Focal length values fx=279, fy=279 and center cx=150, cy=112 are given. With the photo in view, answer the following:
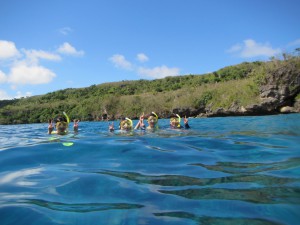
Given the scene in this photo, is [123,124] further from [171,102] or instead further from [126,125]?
[171,102]

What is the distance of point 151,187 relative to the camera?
301cm

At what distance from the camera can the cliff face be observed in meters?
28.4

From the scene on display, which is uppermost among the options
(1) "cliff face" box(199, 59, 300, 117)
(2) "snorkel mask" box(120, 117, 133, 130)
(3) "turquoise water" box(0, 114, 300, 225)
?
(1) "cliff face" box(199, 59, 300, 117)

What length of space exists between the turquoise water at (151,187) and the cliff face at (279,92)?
25.4 m

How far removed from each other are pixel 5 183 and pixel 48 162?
1152 millimetres

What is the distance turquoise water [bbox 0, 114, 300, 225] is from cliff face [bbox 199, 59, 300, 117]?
83.3ft

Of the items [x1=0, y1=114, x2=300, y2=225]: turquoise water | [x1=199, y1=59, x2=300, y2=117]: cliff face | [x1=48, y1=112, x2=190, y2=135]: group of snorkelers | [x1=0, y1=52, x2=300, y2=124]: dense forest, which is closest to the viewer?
[x1=0, y1=114, x2=300, y2=225]: turquoise water

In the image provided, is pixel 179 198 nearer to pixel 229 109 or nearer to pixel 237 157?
pixel 237 157

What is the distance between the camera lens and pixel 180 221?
2.14m

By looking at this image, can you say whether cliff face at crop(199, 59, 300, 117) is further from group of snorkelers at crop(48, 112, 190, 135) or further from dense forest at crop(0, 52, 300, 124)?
group of snorkelers at crop(48, 112, 190, 135)

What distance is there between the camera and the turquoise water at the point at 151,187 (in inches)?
89.2

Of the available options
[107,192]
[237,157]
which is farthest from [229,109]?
[107,192]

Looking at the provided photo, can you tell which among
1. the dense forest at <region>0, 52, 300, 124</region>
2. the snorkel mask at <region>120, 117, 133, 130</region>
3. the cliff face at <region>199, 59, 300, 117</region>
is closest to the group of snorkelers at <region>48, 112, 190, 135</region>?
the snorkel mask at <region>120, 117, 133, 130</region>

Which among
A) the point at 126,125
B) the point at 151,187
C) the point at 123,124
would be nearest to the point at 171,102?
the point at 123,124
